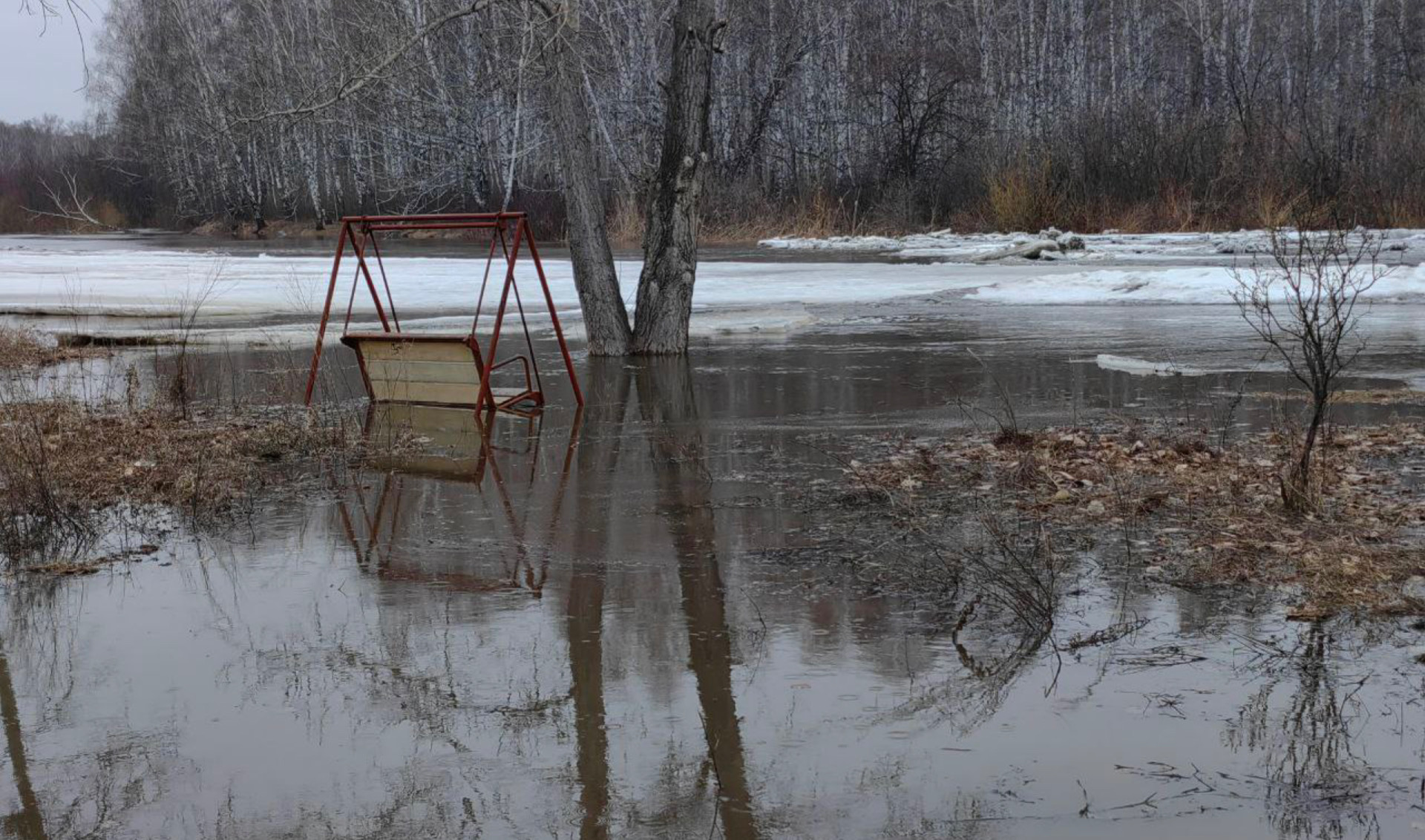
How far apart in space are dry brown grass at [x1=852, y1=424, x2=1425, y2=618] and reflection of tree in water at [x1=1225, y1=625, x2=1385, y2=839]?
622 millimetres

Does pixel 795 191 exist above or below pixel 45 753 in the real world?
above

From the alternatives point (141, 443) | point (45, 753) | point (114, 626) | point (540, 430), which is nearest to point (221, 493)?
point (141, 443)

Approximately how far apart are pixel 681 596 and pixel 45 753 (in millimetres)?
2298

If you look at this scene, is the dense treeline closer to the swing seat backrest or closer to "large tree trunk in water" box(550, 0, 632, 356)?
"large tree trunk in water" box(550, 0, 632, 356)

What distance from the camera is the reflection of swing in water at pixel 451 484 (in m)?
5.92

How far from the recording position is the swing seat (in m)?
10.3

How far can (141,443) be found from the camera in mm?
8586

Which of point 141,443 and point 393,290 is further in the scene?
point 393,290

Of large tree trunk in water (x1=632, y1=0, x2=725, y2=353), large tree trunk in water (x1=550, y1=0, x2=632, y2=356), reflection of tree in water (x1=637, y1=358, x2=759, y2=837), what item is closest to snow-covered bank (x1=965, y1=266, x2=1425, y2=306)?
large tree trunk in water (x1=632, y1=0, x2=725, y2=353)

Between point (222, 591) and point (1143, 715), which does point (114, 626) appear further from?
point (1143, 715)

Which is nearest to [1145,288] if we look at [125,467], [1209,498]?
[1209,498]

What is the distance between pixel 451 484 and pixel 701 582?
260 centimetres

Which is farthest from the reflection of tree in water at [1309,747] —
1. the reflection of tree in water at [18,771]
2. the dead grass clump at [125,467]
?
the dead grass clump at [125,467]

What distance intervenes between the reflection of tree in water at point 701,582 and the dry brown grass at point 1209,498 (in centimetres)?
96
